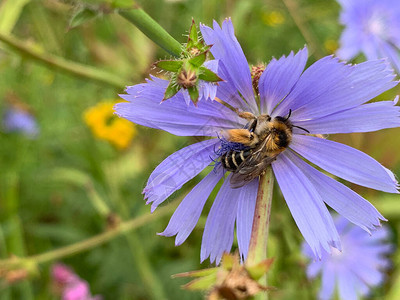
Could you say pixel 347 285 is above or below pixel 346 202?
below

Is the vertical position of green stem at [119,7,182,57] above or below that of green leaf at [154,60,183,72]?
above

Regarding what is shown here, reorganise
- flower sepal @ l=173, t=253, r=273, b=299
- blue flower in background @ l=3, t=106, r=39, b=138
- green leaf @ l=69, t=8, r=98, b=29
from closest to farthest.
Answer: flower sepal @ l=173, t=253, r=273, b=299
green leaf @ l=69, t=8, r=98, b=29
blue flower in background @ l=3, t=106, r=39, b=138

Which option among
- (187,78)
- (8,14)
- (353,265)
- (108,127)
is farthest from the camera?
(108,127)

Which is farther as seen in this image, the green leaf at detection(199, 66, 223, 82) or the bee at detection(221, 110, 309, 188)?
the bee at detection(221, 110, 309, 188)

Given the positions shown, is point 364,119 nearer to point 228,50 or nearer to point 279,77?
point 279,77

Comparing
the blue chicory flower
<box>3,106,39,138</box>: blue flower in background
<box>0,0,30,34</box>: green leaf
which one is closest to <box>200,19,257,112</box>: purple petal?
the blue chicory flower

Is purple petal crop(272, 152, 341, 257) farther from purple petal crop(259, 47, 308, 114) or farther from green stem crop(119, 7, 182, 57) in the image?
green stem crop(119, 7, 182, 57)

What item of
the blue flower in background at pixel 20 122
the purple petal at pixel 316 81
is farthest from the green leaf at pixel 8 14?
the purple petal at pixel 316 81

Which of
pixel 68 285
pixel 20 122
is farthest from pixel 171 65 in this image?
pixel 20 122
